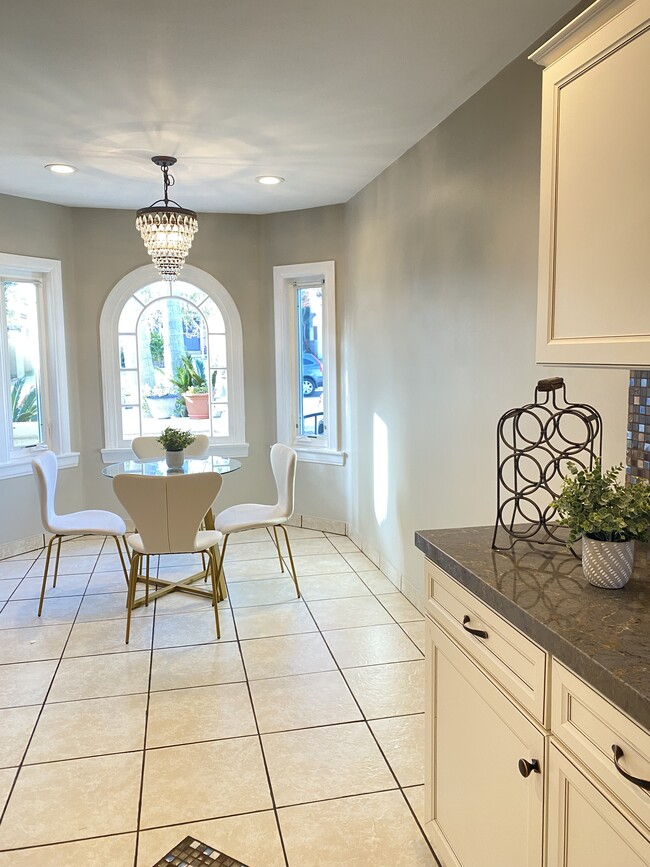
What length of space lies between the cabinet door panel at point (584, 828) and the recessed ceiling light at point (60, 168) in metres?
3.90

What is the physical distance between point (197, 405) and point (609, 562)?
4.41 m

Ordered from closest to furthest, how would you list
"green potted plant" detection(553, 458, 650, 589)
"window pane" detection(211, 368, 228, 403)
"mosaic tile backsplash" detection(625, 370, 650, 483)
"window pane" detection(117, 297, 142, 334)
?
"green potted plant" detection(553, 458, 650, 589) → "mosaic tile backsplash" detection(625, 370, 650, 483) → "window pane" detection(117, 297, 142, 334) → "window pane" detection(211, 368, 228, 403)

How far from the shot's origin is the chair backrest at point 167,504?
324 cm

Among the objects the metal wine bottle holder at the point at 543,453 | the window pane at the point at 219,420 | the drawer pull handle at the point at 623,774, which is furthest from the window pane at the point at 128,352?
the drawer pull handle at the point at 623,774

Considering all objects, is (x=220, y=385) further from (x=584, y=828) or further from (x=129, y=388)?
(x=584, y=828)

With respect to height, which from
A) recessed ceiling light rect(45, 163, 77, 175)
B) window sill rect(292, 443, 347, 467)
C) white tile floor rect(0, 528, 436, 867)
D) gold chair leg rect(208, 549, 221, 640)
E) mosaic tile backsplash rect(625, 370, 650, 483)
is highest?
recessed ceiling light rect(45, 163, 77, 175)

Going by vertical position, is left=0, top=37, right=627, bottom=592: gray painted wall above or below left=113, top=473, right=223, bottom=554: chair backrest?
above

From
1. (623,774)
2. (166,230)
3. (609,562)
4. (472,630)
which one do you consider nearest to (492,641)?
(472,630)

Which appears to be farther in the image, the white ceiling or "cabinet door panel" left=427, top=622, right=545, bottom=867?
the white ceiling

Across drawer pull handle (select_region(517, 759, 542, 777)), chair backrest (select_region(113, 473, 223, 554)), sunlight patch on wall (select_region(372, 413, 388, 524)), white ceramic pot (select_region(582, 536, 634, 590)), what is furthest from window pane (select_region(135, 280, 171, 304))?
drawer pull handle (select_region(517, 759, 542, 777))

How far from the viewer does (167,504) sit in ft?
10.8

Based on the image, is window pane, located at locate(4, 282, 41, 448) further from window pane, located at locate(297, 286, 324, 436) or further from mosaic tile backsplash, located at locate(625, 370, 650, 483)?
mosaic tile backsplash, located at locate(625, 370, 650, 483)

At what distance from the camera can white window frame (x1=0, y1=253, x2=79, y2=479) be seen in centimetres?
475

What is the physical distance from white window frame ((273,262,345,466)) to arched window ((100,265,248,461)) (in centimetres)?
35
